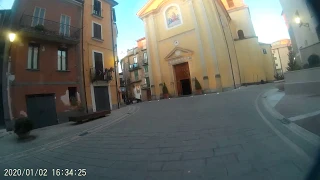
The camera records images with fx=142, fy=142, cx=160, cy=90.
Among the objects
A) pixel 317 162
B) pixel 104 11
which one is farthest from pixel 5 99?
pixel 104 11

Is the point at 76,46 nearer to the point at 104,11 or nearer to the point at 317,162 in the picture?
the point at 104,11

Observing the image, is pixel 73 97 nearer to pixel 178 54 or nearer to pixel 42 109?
pixel 42 109

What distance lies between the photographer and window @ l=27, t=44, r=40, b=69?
4898 millimetres

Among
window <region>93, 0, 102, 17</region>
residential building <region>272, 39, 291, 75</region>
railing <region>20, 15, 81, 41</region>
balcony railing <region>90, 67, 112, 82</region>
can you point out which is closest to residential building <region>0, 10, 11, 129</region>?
railing <region>20, 15, 81, 41</region>

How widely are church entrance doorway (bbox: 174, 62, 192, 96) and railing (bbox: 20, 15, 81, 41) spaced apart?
14776mm

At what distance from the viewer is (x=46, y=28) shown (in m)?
5.94

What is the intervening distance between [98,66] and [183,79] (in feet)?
40.1

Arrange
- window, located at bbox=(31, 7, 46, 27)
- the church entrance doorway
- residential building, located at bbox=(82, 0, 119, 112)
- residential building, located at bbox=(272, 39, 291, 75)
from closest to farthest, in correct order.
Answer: window, located at bbox=(31, 7, 46, 27) < residential building, located at bbox=(82, 0, 119, 112) < residential building, located at bbox=(272, 39, 291, 75) < the church entrance doorway

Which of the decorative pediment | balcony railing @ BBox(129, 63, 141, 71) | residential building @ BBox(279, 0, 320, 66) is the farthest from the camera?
balcony railing @ BBox(129, 63, 141, 71)

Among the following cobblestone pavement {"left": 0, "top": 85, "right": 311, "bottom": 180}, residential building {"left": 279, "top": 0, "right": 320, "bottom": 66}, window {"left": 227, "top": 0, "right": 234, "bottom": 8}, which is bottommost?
cobblestone pavement {"left": 0, "top": 85, "right": 311, "bottom": 180}

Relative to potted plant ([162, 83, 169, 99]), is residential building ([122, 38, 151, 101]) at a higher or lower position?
higher

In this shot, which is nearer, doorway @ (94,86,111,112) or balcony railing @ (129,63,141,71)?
doorway @ (94,86,111,112)

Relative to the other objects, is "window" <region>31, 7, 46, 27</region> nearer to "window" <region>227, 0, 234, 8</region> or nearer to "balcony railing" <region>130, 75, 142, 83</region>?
"balcony railing" <region>130, 75, 142, 83</region>

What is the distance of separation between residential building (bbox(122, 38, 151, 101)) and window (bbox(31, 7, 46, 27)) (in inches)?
1146
